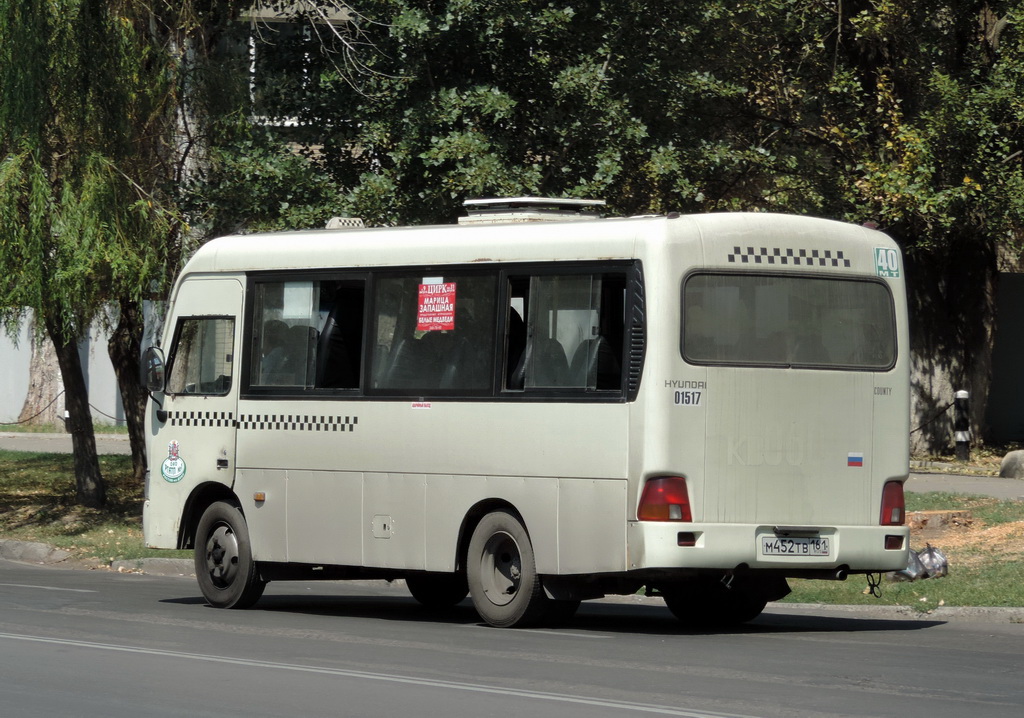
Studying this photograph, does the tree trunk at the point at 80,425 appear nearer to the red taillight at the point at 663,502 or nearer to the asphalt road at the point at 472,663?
the asphalt road at the point at 472,663

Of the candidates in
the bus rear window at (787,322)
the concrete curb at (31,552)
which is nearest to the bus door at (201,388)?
the bus rear window at (787,322)

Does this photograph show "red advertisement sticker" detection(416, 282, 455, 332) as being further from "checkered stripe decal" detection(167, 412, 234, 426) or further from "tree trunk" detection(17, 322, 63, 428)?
"tree trunk" detection(17, 322, 63, 428)

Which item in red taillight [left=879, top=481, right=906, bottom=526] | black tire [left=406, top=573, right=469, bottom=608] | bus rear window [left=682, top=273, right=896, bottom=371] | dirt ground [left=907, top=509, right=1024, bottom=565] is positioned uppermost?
bus rear window [left=682, top=273, right=896, bottom=371]

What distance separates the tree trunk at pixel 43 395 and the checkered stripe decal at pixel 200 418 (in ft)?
85.9

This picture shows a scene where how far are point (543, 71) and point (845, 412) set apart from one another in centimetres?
899

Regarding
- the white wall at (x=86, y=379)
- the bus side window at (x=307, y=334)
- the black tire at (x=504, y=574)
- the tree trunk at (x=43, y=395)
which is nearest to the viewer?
the black tire at (x=504, y=574)

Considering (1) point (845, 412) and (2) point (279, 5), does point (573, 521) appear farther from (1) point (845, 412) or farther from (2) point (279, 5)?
(2) point (279, 5)

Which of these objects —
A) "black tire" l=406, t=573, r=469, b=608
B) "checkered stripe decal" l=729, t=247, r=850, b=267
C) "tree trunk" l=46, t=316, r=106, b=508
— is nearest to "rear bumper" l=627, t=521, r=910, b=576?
"checkered stripe decal" l=729, t=247, r=850, b=267

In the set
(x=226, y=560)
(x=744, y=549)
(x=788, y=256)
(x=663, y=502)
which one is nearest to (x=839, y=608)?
(x=744, y=549)

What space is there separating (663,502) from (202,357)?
15.5 feet

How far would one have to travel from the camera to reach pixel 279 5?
2211cm

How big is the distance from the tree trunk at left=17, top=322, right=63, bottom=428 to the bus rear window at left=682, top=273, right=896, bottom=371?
3013 cm

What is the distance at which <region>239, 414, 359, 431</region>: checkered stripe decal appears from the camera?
13336mm

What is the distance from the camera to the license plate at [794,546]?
1178 cm
